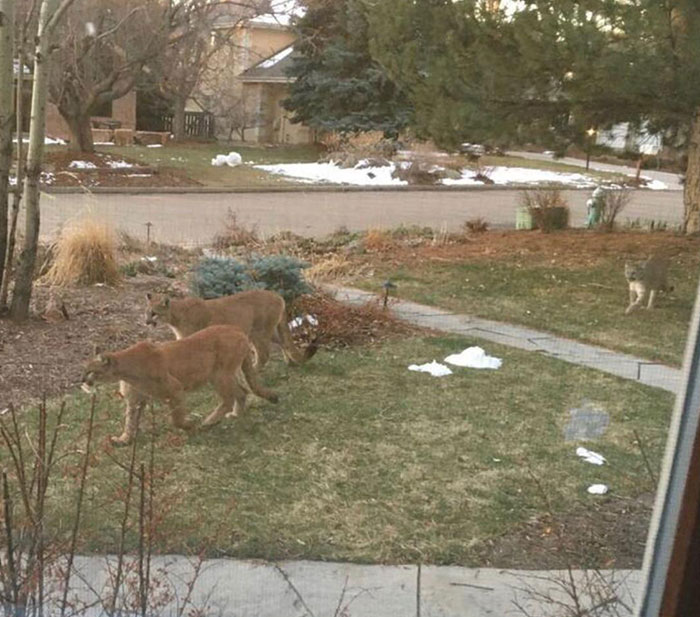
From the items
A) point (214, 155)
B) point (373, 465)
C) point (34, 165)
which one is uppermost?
point (34, 165)

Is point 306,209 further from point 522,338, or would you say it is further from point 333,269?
point 522,338

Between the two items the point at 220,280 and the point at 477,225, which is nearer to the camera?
the point at 220,280

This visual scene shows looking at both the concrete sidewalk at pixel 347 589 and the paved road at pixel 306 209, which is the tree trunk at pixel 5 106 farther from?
the concrete sidewalk at pixel 347 589

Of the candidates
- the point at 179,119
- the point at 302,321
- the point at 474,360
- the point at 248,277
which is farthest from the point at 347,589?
the point at 179,119

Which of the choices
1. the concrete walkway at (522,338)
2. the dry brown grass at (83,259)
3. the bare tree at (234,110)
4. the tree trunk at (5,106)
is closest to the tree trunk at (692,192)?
the concrete walkway at (522,338)

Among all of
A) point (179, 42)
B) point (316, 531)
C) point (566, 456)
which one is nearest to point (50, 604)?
point (316, 531)

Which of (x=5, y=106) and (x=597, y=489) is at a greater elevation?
(x=5, y=106)
